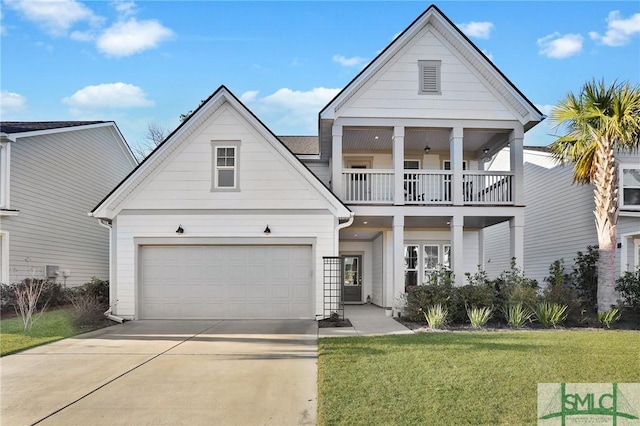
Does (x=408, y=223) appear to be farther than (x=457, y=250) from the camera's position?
Yes

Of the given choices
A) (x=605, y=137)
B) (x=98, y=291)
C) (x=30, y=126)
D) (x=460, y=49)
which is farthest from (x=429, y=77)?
(x=30, y=126)

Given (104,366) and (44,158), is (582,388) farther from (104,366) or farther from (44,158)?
(44,158)

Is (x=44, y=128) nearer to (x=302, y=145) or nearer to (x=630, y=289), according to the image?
(x=302, y=145)

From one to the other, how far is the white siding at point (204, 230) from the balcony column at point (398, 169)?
91.6 inches

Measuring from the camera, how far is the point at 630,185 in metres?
15.5

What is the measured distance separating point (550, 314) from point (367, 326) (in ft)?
14.3

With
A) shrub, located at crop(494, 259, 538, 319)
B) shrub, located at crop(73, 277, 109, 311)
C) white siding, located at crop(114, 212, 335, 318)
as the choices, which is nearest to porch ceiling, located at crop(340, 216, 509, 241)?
white siding, located at crop(114, 212, 335, 318)

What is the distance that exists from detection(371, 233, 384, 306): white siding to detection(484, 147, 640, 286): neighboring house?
5866mm

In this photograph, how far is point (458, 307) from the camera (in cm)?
1209

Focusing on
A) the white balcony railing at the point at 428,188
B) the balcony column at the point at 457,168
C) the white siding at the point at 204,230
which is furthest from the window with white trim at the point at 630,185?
the white siding at the point at 204,230

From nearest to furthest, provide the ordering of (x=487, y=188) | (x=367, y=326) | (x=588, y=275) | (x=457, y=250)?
(x=367, y=326) < (x=457, y=250) < (x=588, y=275) < (x=487, y=188)

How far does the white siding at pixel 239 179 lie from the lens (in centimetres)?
1345

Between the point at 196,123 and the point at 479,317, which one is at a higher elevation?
the point at 196,123

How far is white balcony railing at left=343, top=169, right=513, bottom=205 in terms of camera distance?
48.0 ft
